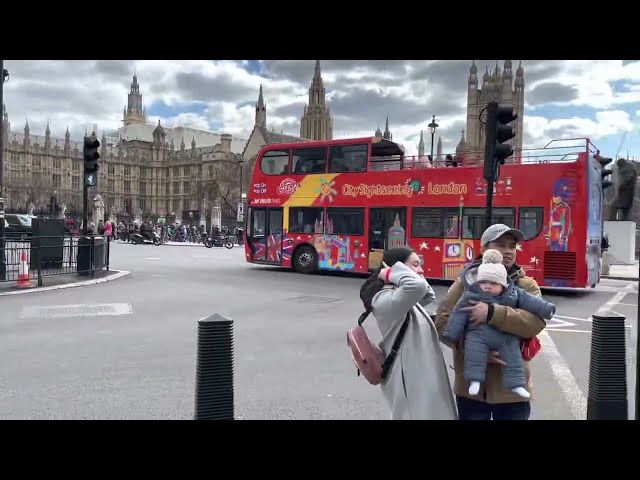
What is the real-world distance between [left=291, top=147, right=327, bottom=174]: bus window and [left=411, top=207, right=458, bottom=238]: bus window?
3.31 m

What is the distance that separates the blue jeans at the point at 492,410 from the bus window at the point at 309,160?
529 inches

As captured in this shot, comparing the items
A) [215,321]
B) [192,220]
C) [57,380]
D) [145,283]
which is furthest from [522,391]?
[192,220]

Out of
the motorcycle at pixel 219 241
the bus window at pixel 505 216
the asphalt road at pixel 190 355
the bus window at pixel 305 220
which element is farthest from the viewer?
the motorcycle at pixel 219 241

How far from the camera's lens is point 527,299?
296 cm

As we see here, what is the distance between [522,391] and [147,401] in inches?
136

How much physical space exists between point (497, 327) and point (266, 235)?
15.1 meters

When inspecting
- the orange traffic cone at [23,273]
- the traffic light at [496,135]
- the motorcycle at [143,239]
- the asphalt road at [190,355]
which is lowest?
the asphalt road at [190,355]

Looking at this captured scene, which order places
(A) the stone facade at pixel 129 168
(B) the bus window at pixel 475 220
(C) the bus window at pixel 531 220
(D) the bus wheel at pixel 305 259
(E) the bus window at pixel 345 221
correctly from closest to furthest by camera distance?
1. (C) the bus window at pixel 531 220
2. (B) the bus window at pixel 475 220
3. (E) the bus window at pixel 345 221
4. (D) the bus wheel at pixel 305 259
5. (A) the stone facade at pixel 129 168

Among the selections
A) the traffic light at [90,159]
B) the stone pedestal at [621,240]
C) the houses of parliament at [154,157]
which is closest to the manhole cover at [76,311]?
the traffic light at [90,159]

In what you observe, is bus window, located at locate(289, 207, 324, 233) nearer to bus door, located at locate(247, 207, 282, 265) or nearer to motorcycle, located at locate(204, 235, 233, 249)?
bus door, located at locate(247, 207, 282, 265)

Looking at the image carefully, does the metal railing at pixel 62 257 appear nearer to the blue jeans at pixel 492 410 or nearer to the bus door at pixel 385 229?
the bus door at pixel 385 229

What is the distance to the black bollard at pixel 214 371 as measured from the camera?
11.8 feet

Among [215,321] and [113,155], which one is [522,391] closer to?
[215,321]

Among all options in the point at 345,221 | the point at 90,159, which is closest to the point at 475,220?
the point at 345,221
